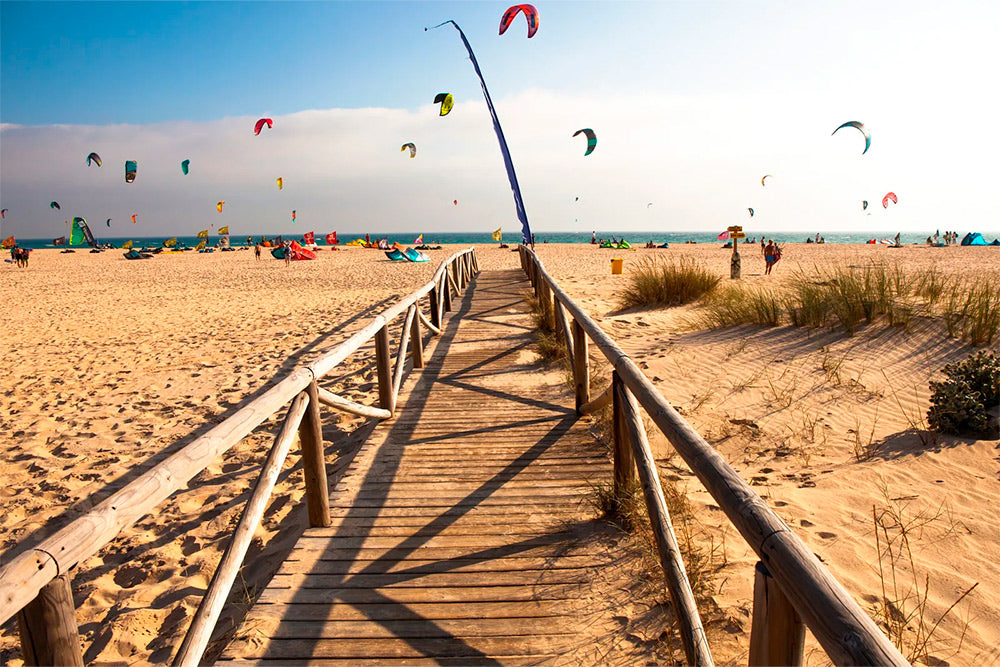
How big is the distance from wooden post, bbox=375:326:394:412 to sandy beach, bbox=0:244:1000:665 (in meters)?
0.57

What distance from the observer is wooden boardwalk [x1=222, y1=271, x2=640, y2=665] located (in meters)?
2.10

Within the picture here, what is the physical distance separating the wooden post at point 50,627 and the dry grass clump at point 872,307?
7292mm

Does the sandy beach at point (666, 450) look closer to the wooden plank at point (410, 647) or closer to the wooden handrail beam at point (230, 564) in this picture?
the wooden plank at point (410, 647)

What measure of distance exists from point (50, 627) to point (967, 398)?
17.6 feet

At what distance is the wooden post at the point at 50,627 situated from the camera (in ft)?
3.95

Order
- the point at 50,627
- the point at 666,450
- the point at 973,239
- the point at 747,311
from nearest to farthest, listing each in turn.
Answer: the point at 50,627
the point at 666,450
the point at 747,311
the point at 973,239

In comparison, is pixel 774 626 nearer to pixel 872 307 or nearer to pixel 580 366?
pixel 580 366

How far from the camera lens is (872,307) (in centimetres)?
660

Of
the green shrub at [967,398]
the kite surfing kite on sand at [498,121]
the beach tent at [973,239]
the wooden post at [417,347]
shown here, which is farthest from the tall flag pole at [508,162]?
the beach tent at [973,239]

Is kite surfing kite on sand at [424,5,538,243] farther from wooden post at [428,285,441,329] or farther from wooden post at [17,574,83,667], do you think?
wooden post at [17,574,83,667]

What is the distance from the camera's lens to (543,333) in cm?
764

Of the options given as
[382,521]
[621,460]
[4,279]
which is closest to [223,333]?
[382,521]

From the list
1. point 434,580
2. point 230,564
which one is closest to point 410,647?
point 434,580

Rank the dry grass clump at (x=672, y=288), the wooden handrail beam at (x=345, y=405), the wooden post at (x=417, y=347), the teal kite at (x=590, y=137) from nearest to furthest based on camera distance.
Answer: the wooden handrail beam at (x=345, y=405)
the wooden post at (x=417, y=347)
the dry grass clump at (x=672, y=288)
the teal kite at (x=590, y=137)
